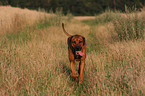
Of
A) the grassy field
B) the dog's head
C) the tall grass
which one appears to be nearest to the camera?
the grassy field

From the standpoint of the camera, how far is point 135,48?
3309mm

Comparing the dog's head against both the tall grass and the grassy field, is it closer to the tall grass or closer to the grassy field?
the grassy field

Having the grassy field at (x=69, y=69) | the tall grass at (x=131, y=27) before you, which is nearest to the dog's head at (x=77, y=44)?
the grassy field at (x=69, y=69)

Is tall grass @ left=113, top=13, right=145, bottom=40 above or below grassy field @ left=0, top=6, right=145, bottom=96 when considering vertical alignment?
above

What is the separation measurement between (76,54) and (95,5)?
46.0 metres

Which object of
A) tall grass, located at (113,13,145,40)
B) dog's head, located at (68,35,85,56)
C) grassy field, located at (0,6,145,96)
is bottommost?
grassy field, located at (0,6,145,96)

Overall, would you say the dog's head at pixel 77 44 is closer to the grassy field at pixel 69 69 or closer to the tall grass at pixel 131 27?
the grassy field at pixel 69 69

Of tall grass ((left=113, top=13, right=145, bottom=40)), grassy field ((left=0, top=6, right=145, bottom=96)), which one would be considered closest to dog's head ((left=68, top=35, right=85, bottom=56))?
grassy field ((left=0, top=6, right=145, bottom=96))

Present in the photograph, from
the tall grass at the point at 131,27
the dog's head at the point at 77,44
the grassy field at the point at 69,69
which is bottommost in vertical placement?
the grassy field at the point at 69,69

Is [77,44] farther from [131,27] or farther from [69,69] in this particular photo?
[131,27]

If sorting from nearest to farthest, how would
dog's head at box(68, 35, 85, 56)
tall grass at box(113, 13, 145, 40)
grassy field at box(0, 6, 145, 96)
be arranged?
grassy field at box(0, 6, 145, 96) → dog's head at box(68, 35, 85, 56) → tall grass at box(113, 13, 145, 40)

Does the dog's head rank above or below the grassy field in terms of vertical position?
above

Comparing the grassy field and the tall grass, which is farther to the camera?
the tall grass

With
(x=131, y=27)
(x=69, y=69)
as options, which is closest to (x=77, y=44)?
(x=69, y=69)
